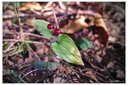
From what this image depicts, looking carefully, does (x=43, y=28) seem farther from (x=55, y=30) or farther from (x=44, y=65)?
(x=44, y=65)

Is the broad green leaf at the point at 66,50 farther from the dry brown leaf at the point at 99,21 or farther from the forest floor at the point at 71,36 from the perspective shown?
the dry brown leaf at the point at 99,21

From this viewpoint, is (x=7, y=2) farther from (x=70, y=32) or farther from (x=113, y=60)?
(x=113, y=60)

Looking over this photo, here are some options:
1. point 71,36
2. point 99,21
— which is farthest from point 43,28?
point 99,21

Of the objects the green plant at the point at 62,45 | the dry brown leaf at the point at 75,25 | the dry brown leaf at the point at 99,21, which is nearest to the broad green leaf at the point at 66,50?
the green plant at the point at 62,45

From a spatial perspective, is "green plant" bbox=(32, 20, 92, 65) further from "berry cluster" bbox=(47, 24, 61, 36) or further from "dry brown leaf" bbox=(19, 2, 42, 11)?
"dry brown leaf" bbox=(19, 2, 42, 11)

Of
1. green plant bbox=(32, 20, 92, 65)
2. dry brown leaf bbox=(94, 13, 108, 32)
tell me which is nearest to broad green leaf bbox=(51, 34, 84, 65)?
green plant bbox=(32, 20, 92, 65)

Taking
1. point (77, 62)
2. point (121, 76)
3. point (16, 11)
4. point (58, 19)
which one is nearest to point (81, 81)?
point (77, 62)
